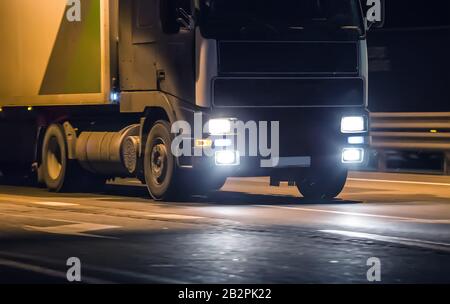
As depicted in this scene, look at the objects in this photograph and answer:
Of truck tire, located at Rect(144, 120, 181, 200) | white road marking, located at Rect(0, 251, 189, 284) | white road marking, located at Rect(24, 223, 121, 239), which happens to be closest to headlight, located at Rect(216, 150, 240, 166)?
truck tire, located at Rect(144, 120, 181, 200)

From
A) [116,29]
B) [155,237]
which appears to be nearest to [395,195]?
[116,29]

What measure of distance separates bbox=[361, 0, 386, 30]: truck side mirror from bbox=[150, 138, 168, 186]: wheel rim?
3219 millimetres

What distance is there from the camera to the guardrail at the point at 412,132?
2488 cm

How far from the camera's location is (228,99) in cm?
1802

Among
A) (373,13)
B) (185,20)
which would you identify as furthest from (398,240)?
(373,13)

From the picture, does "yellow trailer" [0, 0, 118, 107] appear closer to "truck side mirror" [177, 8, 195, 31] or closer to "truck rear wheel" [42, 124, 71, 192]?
"truck rear wheel" [42, 124, 71, 192]

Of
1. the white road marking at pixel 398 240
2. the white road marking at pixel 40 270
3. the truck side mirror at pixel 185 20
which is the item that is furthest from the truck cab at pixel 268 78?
the white road marking at pixel 40 270

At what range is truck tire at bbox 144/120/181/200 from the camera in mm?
18750

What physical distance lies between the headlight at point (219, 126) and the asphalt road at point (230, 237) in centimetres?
95

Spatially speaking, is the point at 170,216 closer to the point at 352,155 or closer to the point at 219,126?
the point at 219,126

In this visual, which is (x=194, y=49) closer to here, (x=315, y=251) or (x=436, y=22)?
(x=315, y=251)

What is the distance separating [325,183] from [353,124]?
112 cm

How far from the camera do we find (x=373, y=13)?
745 inches

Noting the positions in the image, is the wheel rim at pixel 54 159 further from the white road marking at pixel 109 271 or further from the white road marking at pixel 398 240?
the white road marking at pixel 109 271
